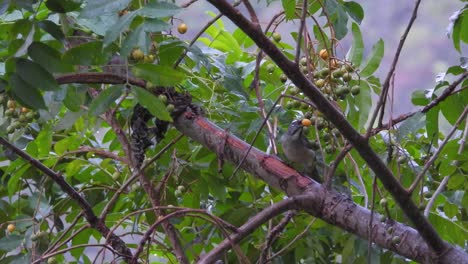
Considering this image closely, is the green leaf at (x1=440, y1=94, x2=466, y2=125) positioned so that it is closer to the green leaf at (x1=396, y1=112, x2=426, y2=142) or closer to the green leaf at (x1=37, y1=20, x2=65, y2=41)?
the green leaf at (x1=396, y1=112, x2=426, y2=142)

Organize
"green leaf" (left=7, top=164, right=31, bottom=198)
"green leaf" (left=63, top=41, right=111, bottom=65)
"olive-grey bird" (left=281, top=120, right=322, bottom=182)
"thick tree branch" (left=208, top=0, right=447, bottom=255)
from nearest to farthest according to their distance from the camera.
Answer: "thick tree branch" (left=208, top=0, right=447, bottom=255), "green leaf" (left=63, top=41, right=111, bottom=65), "olive-grey bird" (left=281, top=120, right=322, bottom=182), "green leaf" (left=7, top=164, right=31, bottom=198)

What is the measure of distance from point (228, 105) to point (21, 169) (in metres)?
0.71

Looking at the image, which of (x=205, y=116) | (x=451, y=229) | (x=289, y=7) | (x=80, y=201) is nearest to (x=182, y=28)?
(x=205, y=116)

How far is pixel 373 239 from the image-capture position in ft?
6.54

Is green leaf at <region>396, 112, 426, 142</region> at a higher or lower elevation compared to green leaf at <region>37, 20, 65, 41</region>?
lower

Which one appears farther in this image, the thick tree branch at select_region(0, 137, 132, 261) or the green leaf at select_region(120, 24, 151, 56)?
the thick tree branch at select_region(0, 137, 132, 261)

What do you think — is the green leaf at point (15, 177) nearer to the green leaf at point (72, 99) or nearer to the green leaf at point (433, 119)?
the green leaf at point (72, 99)

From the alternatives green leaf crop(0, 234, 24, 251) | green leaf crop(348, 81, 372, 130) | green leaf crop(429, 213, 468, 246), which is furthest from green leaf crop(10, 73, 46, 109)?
green leaf crop(429, 213, 468, 246)

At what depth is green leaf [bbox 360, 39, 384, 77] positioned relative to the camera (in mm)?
2402

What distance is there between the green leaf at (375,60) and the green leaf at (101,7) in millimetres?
989

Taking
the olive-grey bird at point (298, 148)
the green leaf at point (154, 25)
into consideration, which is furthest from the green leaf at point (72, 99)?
the olive-grey bird at point (298, 148)

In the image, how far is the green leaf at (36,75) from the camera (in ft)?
5.94

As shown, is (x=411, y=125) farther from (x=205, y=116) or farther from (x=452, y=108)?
(x=205, y=116)

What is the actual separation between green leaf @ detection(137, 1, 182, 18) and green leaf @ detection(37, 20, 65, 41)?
26 cm
